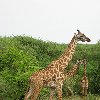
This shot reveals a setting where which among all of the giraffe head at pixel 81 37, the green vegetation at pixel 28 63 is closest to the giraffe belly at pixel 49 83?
the giraffe head at pixel 81 37

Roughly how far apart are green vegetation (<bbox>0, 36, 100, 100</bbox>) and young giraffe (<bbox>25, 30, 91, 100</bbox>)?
2.13m

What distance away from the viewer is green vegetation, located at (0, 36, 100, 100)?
19078mm

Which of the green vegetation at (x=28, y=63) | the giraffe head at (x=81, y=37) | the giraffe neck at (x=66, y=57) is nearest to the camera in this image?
the giraffe head at (x=81, y=37)

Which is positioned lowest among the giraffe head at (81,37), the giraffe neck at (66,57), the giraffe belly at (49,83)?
the giraffe belly at (49,83)

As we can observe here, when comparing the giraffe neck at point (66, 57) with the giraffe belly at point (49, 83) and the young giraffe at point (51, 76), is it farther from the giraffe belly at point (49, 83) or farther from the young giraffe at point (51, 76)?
the giraffe belly at point (49, 83)

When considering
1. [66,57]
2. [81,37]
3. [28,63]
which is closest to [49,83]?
[66,57]

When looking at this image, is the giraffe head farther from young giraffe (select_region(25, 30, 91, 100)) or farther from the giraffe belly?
the giraffe belly

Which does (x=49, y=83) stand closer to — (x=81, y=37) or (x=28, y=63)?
(x=81, y=37)

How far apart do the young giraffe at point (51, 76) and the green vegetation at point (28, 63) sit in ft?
7.00

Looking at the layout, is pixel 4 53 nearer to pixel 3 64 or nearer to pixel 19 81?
pixel 3 64

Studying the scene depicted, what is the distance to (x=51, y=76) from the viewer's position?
16500 millimetres

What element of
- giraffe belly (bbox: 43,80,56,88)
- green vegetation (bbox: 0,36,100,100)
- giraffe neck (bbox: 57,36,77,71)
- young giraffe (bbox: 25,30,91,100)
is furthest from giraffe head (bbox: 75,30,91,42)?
green vegetation (bbox: 0,36,100,100)

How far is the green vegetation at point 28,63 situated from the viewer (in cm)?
1908

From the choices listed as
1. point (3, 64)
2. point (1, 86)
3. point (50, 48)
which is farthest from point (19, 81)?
point (50, 48)
